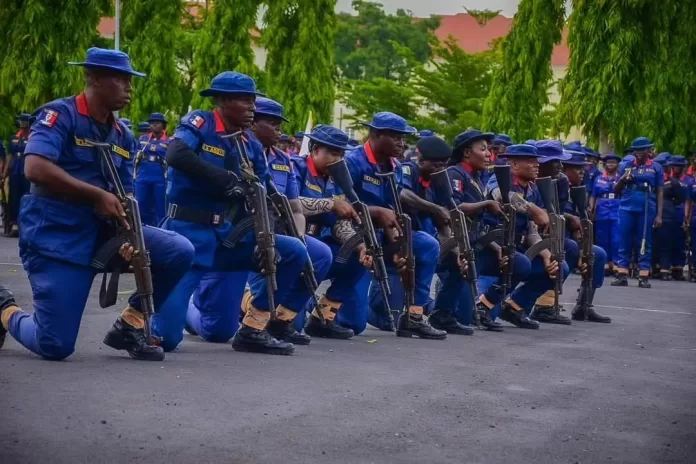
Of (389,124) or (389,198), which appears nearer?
(389,124)

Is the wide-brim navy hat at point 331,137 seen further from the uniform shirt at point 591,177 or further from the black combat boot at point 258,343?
the uniform shirt at point 591,177

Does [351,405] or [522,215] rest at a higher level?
[522,215]

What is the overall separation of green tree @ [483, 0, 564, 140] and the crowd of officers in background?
17.2 meters

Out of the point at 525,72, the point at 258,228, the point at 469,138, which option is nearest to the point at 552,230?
the point at 469,138

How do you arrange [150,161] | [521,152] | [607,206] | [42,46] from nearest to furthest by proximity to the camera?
[521,152]
[150,161]
[607,206]
[42,46]

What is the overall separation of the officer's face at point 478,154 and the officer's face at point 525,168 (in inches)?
28.1

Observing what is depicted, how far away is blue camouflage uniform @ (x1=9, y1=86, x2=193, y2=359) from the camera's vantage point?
28.6ft

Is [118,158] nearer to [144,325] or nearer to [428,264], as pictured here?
[144,325]

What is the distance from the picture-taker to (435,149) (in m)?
12.5

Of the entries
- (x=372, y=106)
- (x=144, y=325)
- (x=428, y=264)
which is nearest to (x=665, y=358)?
(x=428, y=264)

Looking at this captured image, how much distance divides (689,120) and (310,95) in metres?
13.0

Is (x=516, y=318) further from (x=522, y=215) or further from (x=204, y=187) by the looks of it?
(x=204, y=187)

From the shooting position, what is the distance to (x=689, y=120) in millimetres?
29438

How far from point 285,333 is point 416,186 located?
2.35 meters
